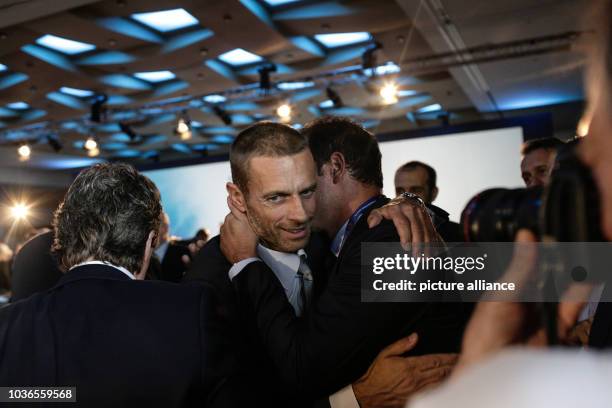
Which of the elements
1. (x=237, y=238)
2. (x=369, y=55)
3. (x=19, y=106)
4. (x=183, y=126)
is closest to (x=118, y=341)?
(x=237, y=238)

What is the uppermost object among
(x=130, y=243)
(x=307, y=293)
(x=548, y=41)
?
(x=548, y=41)

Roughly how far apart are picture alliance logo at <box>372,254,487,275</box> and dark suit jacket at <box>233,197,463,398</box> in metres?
0.06

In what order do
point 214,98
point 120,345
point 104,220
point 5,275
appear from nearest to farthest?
point 120,345 → point 104,220 → point 5,275 → point 214,98

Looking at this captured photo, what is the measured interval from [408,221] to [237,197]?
50 centimetres

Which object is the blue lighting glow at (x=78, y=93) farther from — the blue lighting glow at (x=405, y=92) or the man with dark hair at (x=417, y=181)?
the man with dark hair at (x=417, y=181)

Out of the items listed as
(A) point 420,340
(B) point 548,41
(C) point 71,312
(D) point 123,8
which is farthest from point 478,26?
(C) point 71,312

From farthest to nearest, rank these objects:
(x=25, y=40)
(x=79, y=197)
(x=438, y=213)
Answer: (x=25, y=40) < (x=438, y=213) < (x=79, y=197)

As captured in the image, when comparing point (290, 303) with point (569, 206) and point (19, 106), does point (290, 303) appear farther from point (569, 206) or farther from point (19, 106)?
point (19, 106)

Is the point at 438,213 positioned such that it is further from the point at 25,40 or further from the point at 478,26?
the point at 25,40

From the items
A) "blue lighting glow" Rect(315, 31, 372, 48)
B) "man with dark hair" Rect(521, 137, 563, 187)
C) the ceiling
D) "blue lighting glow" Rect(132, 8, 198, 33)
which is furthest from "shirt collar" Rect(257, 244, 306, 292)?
"blue lighting glow" Rect(315, 31, 372, 48)

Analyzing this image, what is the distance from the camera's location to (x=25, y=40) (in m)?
6.61

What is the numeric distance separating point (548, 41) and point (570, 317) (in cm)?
714

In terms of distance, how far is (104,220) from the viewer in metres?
1.36

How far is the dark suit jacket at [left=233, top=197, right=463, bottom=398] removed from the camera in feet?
4.26
